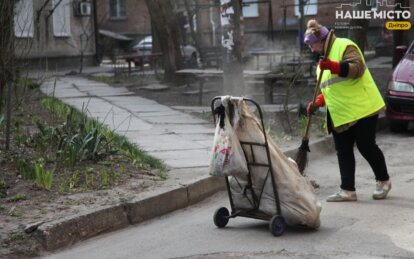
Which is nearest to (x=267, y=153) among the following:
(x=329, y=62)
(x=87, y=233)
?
(x=329, y=62)

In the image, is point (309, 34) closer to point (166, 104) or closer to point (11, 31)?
point (11, 31)

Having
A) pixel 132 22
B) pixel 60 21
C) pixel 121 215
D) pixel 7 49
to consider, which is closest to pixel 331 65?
pixel 121 215

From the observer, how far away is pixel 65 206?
584 cm

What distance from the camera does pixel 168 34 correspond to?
1639cm

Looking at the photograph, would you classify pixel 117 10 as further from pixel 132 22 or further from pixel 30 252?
pixel 30 252

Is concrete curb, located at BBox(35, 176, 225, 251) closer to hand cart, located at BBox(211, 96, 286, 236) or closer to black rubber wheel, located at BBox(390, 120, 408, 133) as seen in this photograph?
hand cart, located at BBox(211, 96, 286, 236)

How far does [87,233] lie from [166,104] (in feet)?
25.5

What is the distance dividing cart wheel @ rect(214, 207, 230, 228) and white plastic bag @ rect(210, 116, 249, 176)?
52cm

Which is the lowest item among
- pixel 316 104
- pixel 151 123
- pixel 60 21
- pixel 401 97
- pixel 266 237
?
pixel 266 237

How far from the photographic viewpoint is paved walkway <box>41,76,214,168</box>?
834 centimetres

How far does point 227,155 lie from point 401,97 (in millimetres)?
5644

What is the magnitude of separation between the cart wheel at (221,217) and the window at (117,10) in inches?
1658

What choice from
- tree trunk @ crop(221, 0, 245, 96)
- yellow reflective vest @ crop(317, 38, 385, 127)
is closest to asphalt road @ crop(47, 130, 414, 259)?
yellow reflective vest @ crop(317, 38, 385, 127)

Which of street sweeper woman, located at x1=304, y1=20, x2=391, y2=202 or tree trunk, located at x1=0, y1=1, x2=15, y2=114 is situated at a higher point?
tree trunk, located at x1=0, y1=1, x2=15, y2=114
